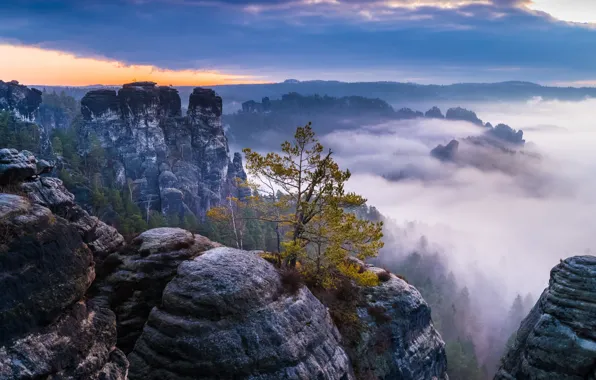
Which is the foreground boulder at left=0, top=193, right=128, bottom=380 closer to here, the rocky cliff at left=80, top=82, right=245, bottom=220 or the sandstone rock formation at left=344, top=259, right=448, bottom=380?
the sandstone rock formation at left=344, top=259, right=448, bottom=380

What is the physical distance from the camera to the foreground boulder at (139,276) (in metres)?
22.6

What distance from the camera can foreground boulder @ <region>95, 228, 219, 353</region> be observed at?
2264 centimetres

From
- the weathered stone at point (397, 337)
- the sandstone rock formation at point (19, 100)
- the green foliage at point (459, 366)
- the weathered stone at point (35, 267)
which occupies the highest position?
the sandstone rock formation at point (19, 100)

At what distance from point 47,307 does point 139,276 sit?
10650 mm

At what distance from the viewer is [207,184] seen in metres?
156

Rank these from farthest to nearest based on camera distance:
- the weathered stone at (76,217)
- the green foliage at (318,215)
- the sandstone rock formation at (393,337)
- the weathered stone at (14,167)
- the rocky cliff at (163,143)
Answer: the rocky cliff at (163,143)
the green foliage at (318,215)
the sandstone rock formation at (393,337)
the weathered stone at (76,217)
the weathered stone at (14,167)

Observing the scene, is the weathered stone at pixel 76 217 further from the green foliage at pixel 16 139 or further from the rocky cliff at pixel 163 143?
the rocky cliff at pixel 163 143

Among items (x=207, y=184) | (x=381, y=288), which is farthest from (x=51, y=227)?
(x=207, y=184)

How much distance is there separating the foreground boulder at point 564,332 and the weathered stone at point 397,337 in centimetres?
529

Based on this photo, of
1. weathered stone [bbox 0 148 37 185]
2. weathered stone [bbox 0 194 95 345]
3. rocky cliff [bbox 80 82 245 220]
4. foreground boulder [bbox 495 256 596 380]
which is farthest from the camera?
rocky cliff [bbox 80 82 245 220]

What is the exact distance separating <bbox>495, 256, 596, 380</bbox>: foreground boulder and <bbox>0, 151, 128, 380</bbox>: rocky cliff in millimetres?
24030

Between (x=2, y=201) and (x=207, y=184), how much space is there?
471 feet

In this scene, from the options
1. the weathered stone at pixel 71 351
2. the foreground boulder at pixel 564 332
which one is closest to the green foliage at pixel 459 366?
the foreground boulder at pixel 564 332

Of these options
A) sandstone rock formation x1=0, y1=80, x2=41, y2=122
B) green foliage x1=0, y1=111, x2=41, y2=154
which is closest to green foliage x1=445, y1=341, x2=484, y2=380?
green foliage x1=0, y1=111, x2=41, y2=154
